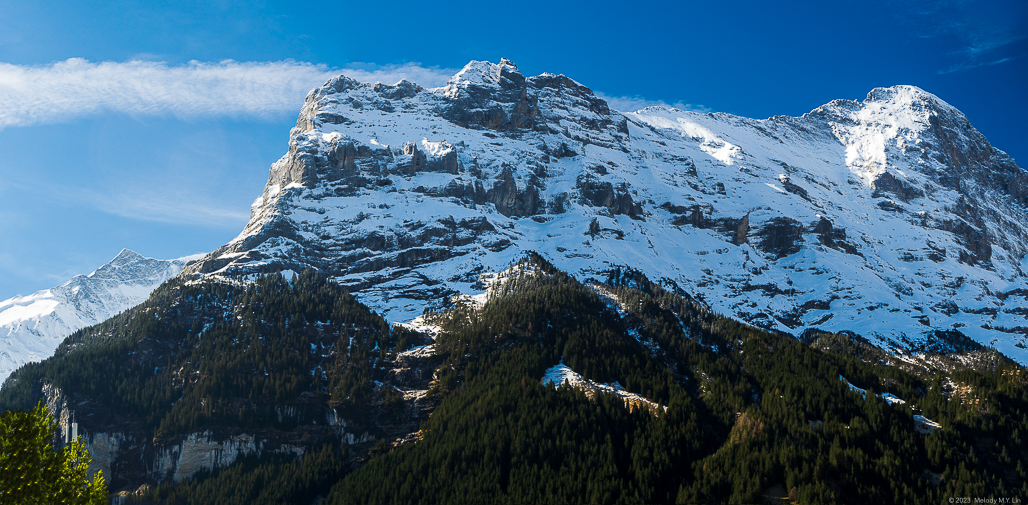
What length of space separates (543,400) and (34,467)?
84794 millimetres

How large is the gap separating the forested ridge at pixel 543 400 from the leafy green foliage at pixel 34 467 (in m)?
66.4

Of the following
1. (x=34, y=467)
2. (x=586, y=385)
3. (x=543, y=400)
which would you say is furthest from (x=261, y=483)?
(x=34, y=467)

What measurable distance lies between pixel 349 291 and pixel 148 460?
6604 cm

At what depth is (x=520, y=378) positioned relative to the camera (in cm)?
12012

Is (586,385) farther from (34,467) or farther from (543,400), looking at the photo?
(34,467)

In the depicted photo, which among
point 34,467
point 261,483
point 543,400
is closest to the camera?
point 34,467

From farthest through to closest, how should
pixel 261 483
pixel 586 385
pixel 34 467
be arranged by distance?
1. pixel 586 385
2. pixel 261 483
3. pixel 34 467

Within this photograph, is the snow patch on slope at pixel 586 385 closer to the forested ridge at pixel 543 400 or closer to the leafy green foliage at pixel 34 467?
the forested ridge at pixel 543 400

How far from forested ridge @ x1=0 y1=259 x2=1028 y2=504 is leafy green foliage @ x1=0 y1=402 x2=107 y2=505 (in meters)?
66.4

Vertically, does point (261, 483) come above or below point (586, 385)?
below

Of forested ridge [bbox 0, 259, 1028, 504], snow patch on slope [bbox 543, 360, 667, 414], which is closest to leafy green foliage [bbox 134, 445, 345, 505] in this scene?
forested ridge [bbox 0, 259, 1028, 504]

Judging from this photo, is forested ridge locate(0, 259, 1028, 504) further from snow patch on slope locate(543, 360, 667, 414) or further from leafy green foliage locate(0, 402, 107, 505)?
leafy green foliage locate(0, 402, 107, 505)

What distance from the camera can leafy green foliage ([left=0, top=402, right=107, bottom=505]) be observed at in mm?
30828

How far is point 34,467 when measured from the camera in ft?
104
